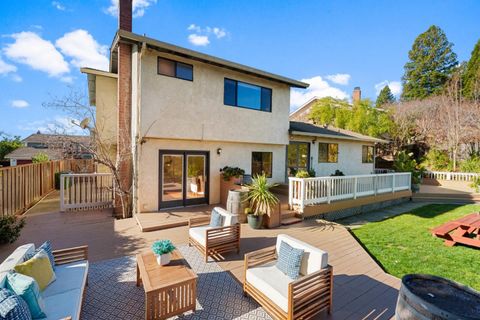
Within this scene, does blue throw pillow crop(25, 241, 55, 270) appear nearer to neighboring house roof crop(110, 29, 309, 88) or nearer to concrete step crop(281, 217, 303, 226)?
concrete step crop(281, 217, 303, 226)

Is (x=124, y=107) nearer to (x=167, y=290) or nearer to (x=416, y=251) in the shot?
(x=167, y=290)

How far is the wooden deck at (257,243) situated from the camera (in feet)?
13.4

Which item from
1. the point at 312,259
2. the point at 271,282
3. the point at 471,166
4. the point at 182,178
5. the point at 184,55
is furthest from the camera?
the point at 471,166

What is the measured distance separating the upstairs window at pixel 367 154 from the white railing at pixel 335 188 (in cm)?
437

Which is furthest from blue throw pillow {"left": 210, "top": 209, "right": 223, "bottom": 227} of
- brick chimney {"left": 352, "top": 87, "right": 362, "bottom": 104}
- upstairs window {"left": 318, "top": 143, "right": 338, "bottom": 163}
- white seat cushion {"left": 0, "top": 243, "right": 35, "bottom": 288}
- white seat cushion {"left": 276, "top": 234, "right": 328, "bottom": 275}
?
brick chimney {"left": 352, "top": 87, "right": 362, "bottom": 104}

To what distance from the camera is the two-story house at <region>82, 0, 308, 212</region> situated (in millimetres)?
8430

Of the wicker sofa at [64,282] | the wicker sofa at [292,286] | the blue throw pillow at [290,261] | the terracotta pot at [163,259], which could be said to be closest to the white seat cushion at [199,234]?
the terracotta pot at [163,259]

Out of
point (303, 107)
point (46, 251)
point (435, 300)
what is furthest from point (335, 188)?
point (303, 107)

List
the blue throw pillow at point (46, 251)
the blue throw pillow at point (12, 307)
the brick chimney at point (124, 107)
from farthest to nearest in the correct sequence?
the brick chimney at point (124, 107) < the blue throw pillow at point (46, 251) < the blue throw pillow at point (12, 307)

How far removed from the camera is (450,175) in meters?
17.5

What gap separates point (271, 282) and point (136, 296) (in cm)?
240

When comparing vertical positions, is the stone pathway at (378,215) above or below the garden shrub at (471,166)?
below

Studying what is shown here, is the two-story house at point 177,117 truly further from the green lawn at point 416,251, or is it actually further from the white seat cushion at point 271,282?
the green lawn at point 416,251

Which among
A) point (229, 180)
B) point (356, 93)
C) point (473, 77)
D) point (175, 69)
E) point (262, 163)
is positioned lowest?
point (229, 180)
